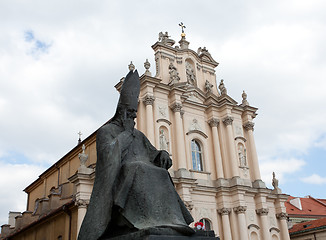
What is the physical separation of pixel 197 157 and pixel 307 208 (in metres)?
22.7

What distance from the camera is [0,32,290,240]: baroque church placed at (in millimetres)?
19438

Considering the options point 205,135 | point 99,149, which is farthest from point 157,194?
point 205,135

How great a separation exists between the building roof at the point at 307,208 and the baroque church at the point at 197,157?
1426 cm

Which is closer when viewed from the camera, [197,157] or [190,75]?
[197,157]

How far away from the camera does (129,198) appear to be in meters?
3.55

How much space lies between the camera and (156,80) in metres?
20.4

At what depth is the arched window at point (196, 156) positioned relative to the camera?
836 inches

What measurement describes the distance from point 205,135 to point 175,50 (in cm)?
590

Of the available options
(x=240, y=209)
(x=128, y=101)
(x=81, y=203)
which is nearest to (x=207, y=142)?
(x=240, y=209)

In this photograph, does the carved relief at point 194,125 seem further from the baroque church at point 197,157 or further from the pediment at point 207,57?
the pediment at point 207,57

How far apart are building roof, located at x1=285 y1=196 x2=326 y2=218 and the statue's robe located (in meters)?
34.5

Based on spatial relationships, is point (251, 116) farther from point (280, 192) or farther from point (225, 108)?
point (280, 192)

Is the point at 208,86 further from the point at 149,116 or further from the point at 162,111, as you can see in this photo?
the point at 149,116

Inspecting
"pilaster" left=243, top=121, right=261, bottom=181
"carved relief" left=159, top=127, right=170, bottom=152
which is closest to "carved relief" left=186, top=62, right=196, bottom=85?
"pilaster" left=243, top=121, right=261, bottom=181
